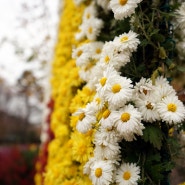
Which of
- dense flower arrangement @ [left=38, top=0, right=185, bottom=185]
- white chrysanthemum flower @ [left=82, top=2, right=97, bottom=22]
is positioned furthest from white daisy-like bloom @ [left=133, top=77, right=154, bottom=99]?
white chrysanthemum flower @ [left=82, top=2, right=97, bottom=22]

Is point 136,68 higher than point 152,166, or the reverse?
point 136,68

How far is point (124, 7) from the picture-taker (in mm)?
1881

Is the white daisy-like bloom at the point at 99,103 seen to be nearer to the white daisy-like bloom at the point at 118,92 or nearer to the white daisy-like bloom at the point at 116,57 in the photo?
the white daisy-like bloom at the point at 118,92

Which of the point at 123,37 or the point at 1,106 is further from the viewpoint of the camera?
the point at 1,106

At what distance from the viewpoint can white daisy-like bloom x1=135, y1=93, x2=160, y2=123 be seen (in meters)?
1.69

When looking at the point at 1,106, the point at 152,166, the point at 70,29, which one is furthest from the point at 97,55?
the point at 1,106

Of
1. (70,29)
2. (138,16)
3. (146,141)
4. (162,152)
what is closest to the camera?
(146,141)

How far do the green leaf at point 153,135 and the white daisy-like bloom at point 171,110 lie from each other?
7 centimetres

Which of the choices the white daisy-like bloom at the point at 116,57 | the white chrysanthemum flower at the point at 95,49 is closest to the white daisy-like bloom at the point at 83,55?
the white chrysanthemum flower at the point at 95,49

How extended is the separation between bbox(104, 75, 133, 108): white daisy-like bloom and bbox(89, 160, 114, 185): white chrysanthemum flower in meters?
0.31

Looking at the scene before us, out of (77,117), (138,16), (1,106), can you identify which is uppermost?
(1,106)

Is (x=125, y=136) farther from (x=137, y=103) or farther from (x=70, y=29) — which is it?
(x=70, y=29)

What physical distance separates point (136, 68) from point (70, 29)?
2.24 meters

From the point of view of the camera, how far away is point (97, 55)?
2.44 metres
